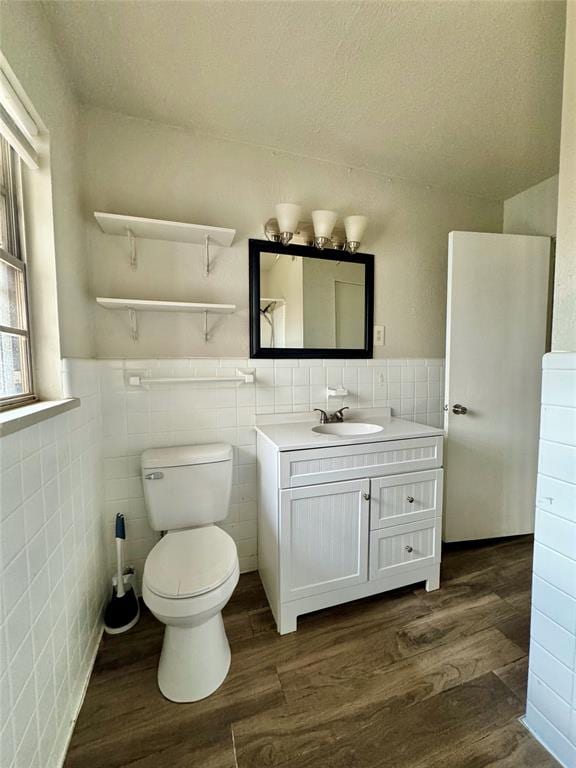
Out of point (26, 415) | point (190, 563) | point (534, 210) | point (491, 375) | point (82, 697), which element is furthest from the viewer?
point (534, 210)

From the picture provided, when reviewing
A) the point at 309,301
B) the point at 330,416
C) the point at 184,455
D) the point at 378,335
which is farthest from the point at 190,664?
the point at 378,335

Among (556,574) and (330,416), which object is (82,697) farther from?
(556,574)

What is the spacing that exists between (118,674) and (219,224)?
2.04 m

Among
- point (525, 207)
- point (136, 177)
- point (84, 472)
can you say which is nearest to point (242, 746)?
point (84, 472)

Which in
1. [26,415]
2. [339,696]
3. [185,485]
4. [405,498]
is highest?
[26,415]

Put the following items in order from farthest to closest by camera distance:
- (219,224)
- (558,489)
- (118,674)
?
(219,224)
(118,674)
(558,489)

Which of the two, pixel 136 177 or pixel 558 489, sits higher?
pixel 136 177

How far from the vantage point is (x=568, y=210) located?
0.90 metres

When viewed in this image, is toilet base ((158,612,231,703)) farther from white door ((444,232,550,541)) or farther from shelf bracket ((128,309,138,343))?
white door ((444,232,550,541))

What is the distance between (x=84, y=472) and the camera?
1223 millimetres

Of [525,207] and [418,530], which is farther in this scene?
[525,207]

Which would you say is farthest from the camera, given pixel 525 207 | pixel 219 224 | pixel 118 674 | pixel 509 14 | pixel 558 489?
pixel 525 207

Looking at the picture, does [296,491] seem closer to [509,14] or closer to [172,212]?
[172,212]

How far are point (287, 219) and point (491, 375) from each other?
5.19ft
